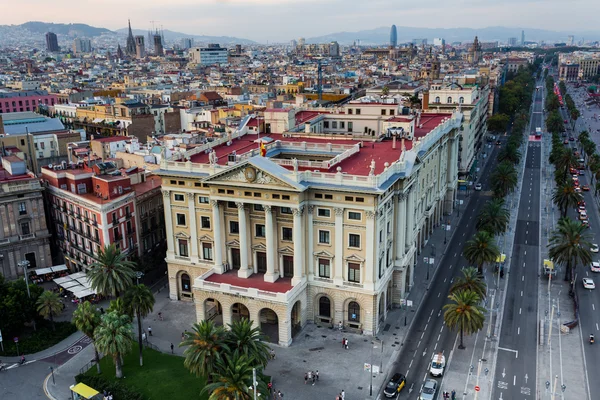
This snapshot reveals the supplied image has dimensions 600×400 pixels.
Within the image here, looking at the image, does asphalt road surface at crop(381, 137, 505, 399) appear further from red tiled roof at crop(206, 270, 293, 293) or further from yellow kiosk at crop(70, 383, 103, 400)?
yellow kiosk at crop(70, 383, 103, 400)

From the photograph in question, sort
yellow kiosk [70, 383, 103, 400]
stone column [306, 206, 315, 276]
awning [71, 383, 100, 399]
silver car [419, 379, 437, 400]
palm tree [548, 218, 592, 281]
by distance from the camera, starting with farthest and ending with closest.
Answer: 1. palm tree [548, 218, 592, 281]
2. stone column [306, 206, 315, 276]
3. yellow kiosk [70, 383, 103, 400]
4. awning [71, 383, 100, 399]
5. silver car [419, 379, 437, 400]

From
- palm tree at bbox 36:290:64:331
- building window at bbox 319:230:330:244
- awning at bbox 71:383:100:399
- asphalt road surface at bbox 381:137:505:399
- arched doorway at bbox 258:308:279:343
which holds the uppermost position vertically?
building window at bbox 319:230:330:244

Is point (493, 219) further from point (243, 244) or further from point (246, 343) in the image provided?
point (246, 343)

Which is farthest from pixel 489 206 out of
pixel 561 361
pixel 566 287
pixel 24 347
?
pixel 24 347

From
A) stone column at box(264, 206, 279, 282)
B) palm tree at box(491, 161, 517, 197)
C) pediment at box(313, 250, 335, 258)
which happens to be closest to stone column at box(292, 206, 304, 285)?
pediment at box(313, 250, 335, 258)

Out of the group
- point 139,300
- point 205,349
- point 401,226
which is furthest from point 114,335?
point 401,226

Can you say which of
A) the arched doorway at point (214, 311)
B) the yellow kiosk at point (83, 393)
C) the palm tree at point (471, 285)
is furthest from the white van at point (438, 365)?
the yellow kiosk at point (83, 393)

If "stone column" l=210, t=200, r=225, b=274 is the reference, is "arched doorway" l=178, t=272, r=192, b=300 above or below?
below

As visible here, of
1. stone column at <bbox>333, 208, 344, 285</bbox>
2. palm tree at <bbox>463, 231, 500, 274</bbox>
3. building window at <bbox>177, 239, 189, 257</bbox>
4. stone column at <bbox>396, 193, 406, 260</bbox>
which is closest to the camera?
stone column at <bbox>333, 208, 344, 285</bbox>
